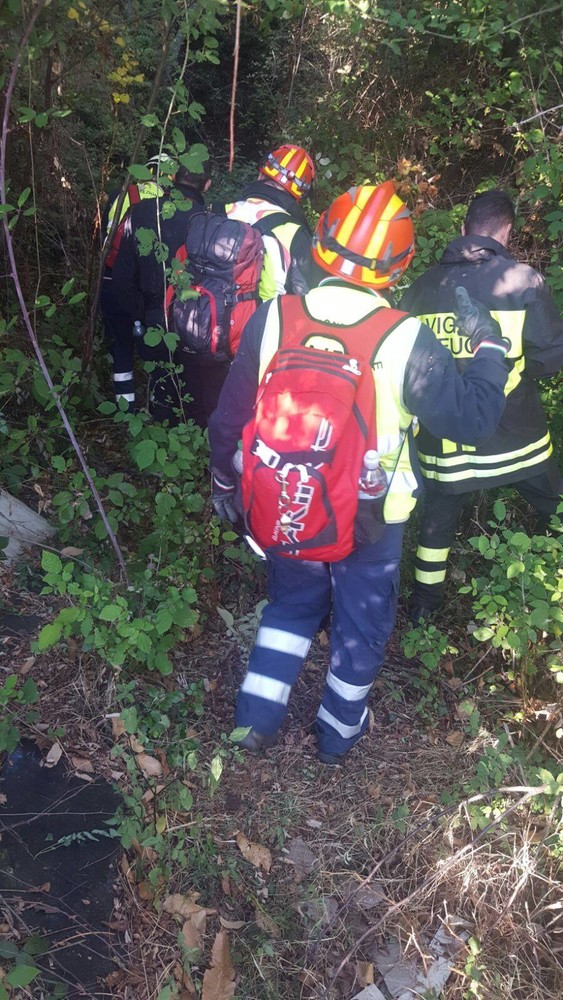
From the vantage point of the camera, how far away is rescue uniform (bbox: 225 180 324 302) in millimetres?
3334

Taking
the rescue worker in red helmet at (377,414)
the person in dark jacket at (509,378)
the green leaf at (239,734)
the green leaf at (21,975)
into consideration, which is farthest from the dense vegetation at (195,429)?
the green leaf at (21,975)

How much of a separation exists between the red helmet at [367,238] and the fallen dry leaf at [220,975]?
2.25m

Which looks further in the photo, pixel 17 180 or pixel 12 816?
pixel 17 180

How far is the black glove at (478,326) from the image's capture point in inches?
91.4

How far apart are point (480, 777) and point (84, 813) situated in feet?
4.78

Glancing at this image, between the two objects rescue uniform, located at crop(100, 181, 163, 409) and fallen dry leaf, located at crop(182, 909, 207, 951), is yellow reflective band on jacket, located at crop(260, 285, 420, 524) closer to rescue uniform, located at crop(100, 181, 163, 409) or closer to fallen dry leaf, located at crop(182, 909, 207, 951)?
fallen dry leaf, located at crop(182, 909, 207, 951)

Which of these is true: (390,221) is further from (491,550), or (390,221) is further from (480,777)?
(480,777)

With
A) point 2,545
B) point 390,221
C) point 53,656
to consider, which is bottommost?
point 53,656

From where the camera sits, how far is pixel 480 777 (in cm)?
244

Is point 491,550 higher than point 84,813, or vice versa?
point 491,550

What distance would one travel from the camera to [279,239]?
3438mm

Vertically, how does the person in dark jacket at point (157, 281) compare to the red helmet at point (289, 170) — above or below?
below

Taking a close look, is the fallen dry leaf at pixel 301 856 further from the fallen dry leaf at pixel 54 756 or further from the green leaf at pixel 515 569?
the green leaf at pixel 515 569

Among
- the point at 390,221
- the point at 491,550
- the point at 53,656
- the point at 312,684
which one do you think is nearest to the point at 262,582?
the point at 312,684
